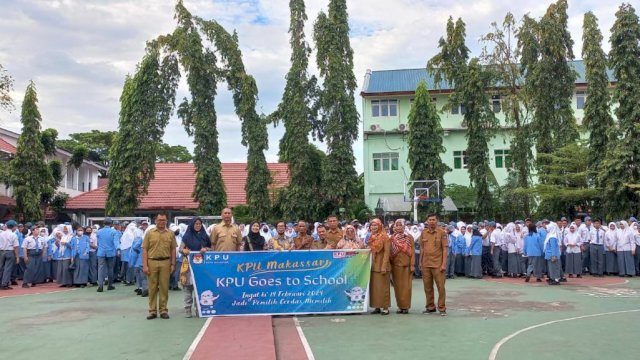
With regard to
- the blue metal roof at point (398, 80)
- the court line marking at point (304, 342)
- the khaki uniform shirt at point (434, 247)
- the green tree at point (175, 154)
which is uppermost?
the blue metal roof at point (398, 80)

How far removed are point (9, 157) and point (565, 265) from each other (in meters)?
28.0

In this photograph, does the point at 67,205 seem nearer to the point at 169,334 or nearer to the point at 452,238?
the point at 452,238

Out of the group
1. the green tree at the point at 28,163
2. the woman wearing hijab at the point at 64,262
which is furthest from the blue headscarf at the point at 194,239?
the green tree at the point at 28,163

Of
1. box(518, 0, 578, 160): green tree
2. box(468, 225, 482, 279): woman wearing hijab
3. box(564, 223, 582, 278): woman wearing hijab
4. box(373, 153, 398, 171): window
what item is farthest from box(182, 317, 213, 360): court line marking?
box(373, 153, 398, 171): window

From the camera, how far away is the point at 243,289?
9953 millimetres

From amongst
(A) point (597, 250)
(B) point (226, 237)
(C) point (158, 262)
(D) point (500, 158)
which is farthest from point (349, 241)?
(D) point (500, 158)

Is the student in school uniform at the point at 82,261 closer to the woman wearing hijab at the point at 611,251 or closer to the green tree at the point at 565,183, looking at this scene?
the woman wearing hijab at the point at 611,251

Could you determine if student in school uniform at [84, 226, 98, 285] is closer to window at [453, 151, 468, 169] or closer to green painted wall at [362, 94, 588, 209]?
green painted wall at [362, 94, 588, 209]

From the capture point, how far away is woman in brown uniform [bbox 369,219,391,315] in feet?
33.7

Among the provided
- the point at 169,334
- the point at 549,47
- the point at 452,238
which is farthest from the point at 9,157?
the point at 549,47

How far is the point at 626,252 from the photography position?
17594 mm

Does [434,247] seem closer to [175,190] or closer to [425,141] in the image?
[425,141]

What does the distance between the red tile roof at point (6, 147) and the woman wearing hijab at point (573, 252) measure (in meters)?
27.3

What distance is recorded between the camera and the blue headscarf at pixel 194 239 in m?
10.2
